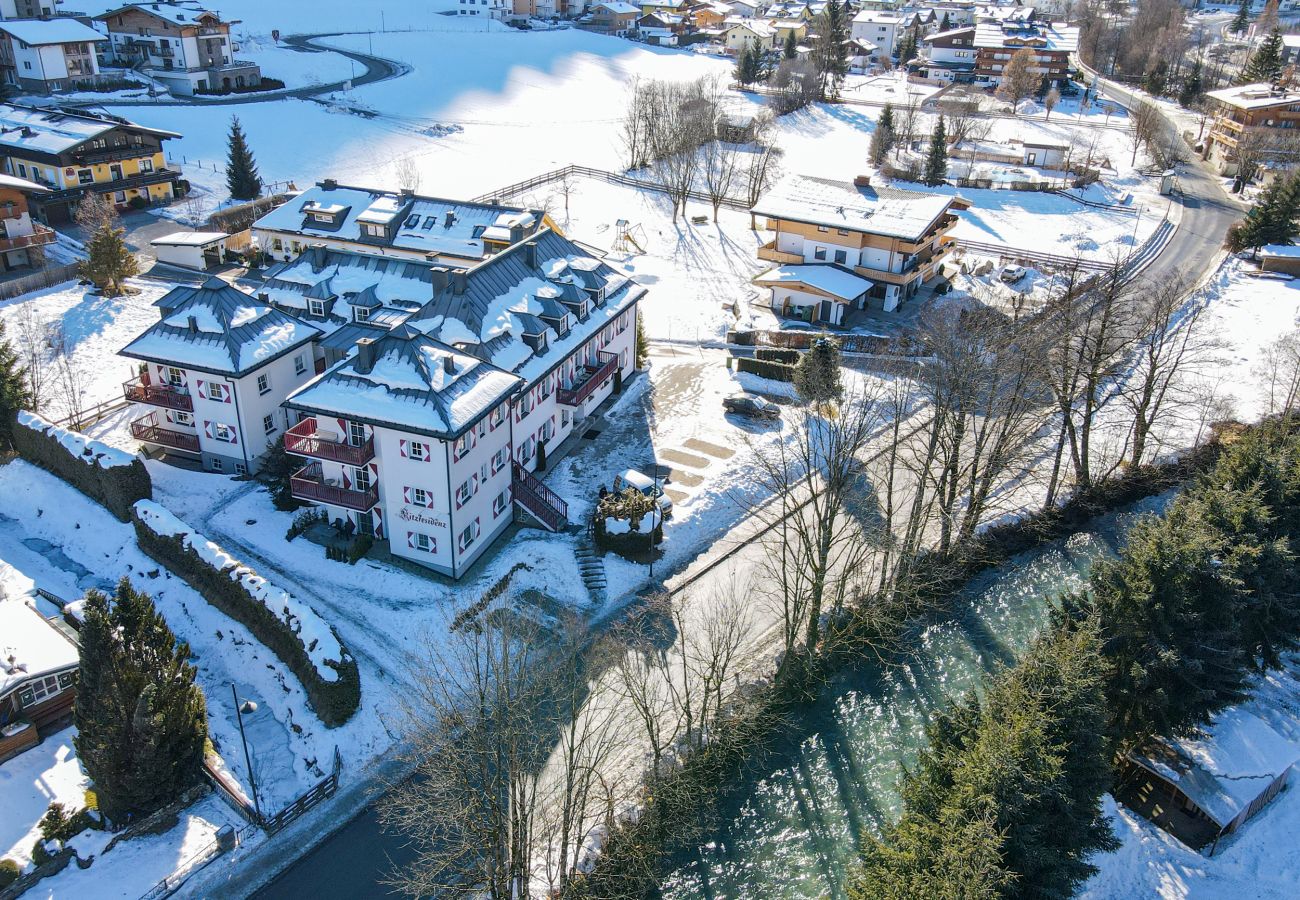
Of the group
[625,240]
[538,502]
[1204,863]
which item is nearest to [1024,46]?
[625,240]

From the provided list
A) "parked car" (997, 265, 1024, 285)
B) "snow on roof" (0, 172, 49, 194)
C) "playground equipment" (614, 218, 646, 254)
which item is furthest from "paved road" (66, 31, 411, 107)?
"parked car" (997, 265, 1024, 285)

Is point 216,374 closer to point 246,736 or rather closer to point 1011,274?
point 246,736

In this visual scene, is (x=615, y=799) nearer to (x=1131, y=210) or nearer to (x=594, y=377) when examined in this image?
(x=594, y=377)

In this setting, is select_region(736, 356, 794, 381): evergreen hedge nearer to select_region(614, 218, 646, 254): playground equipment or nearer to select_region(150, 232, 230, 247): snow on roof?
select_region(614, 218, 646, 254): playground equipment

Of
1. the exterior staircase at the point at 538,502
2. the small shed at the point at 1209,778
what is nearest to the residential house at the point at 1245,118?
the small shed at the point at 1209,778

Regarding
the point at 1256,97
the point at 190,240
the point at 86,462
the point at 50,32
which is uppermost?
the point at 50,32

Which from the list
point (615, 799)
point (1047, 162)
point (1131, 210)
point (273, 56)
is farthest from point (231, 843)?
point (273, 56)
